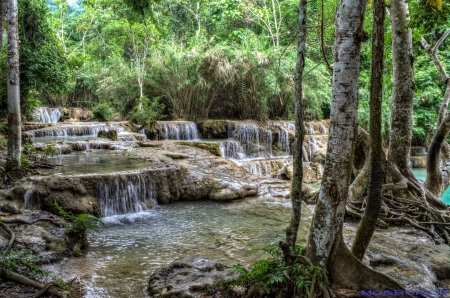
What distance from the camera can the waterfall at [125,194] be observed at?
6977 mm

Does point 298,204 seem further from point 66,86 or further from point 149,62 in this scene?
→ point 149,62

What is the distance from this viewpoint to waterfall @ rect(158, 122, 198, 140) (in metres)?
14.7

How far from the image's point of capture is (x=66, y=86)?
425 inches

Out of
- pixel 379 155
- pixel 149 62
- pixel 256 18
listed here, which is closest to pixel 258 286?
pixel 379 155

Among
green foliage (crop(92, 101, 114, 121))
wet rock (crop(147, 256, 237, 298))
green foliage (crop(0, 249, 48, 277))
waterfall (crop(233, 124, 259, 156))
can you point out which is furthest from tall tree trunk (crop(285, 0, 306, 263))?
green foliage (crop(92, 101, 114, 121))

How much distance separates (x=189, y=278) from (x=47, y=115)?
1816cm

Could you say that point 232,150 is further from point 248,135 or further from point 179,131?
point 179,131

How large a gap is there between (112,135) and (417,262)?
11.4 m

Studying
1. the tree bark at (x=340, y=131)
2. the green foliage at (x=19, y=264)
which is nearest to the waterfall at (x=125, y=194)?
the green foliage at (x=19, y=264)

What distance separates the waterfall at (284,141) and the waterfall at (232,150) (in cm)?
205

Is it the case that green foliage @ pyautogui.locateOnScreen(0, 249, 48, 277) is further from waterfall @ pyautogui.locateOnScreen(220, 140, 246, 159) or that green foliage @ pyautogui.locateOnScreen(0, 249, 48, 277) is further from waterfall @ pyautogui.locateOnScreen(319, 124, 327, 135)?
waterfall @ pyautogui.locateOnScreen(319, 124, 327, 135)

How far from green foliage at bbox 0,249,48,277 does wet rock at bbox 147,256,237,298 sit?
4.20ft

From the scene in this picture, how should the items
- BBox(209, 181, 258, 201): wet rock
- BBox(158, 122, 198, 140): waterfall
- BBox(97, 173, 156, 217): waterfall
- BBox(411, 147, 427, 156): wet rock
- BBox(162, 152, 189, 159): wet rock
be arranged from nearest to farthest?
BBox(97, 173, 156, 217): waterfall, BBox(209, 181, 258, 201): wet rock, BBox(162, 152, 189, 159): wet rock, BBox(158, 122, 198, 140): waterfall, BBox(411, 147, 427, 156): wet rock

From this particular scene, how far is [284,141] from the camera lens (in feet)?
49.1
